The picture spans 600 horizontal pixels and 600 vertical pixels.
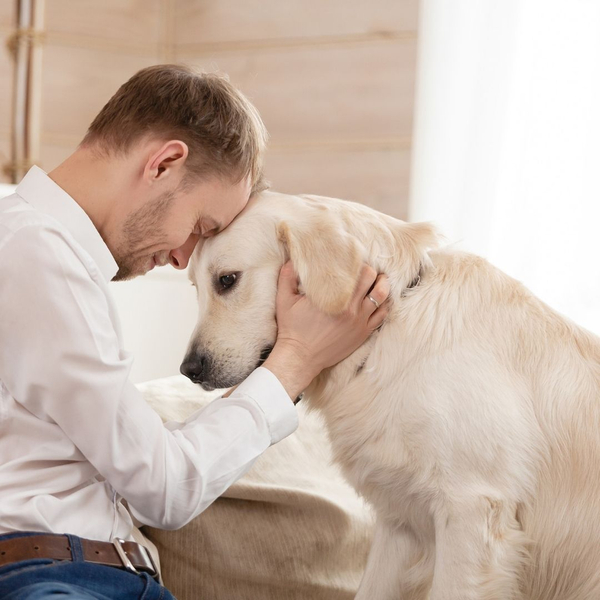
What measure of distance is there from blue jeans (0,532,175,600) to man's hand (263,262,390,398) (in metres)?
0.41

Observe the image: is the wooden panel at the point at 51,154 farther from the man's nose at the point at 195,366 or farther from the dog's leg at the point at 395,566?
the dog's leg at the point at 395,566

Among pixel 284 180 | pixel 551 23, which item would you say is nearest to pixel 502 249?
pixel 551 23

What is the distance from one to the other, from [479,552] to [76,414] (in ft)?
2.27

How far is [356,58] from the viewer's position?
12.9ft

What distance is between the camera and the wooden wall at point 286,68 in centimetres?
388

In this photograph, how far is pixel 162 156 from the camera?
129 centimetres

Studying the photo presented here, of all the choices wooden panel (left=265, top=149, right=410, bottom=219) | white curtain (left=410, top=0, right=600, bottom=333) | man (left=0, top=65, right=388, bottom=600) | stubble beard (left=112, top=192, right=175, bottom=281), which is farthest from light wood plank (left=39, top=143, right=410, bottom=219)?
stubble beard (left=112, top=192, right=175, bottom=281)

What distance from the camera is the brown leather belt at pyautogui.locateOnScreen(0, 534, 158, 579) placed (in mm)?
1085

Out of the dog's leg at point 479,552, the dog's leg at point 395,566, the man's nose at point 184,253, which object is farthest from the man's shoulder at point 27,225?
the dog's leg at point 395,566

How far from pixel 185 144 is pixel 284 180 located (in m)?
2.81

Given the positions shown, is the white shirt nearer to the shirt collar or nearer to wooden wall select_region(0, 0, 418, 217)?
the shirt collar

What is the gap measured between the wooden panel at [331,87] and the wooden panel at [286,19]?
88 mm

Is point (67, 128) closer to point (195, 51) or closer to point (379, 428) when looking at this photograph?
point (195, 51)

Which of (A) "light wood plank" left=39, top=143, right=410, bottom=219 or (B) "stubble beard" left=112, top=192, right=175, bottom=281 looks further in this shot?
(A) "light wood plank" left=39, top=143, right=410, bottom=219
